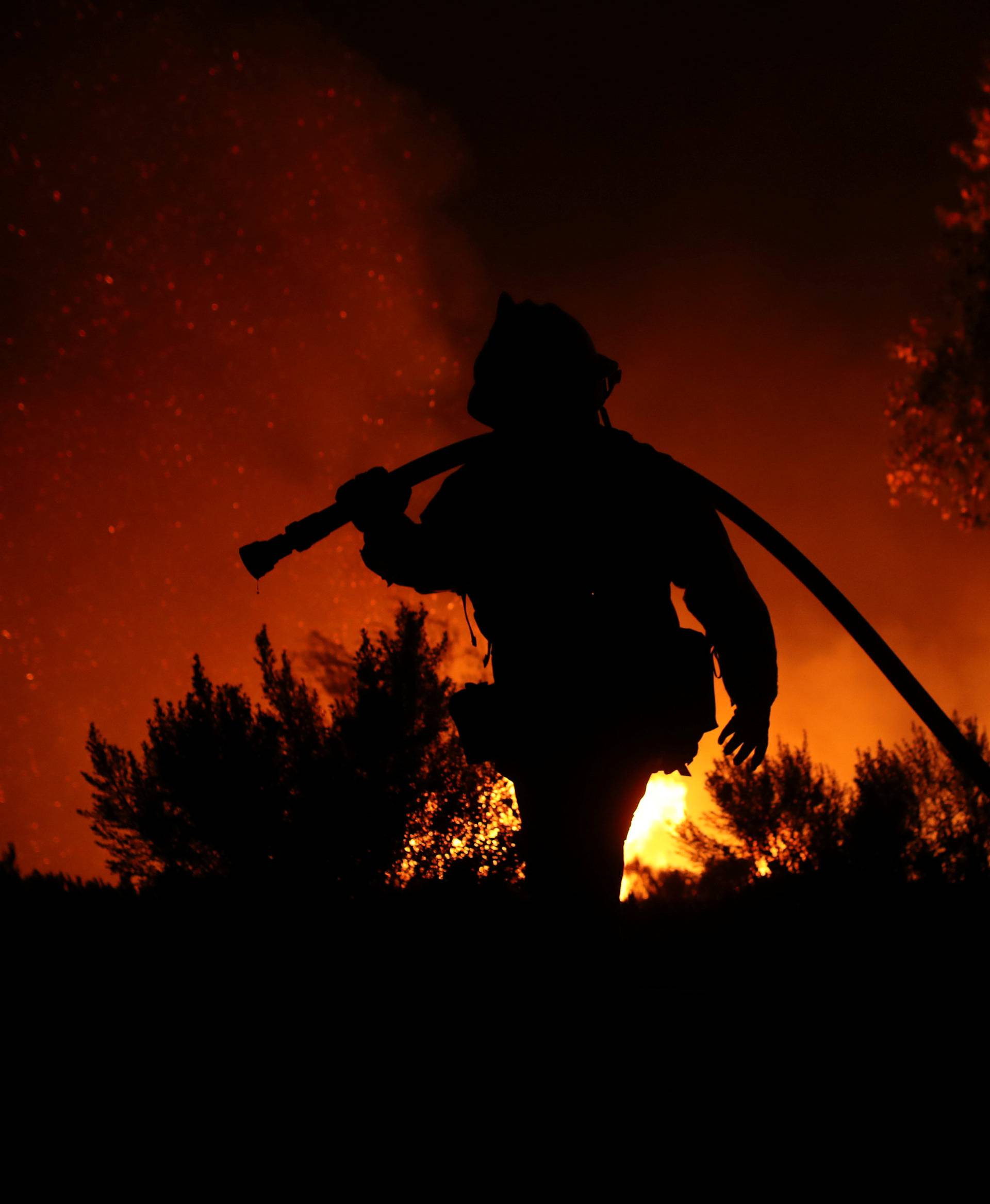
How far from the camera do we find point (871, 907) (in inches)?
220

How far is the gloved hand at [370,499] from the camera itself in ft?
8.51

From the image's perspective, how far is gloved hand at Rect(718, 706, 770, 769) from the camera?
8.03ft

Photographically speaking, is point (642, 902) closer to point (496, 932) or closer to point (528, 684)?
point (496, 932)

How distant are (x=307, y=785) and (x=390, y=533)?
10278 millimetres

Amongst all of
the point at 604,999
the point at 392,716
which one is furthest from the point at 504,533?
the point at 392,716

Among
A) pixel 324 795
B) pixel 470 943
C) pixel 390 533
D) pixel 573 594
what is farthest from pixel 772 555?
pixel 324 795

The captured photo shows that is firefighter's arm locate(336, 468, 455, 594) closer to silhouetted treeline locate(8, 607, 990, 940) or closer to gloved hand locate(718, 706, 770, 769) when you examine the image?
gloved hand locate(718, 706, 770, 769)

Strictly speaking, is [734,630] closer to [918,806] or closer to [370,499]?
[370,499]

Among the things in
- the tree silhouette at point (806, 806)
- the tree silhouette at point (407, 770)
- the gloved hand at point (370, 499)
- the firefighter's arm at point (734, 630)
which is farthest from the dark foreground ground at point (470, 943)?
the tree silhouette at point (806, 806)

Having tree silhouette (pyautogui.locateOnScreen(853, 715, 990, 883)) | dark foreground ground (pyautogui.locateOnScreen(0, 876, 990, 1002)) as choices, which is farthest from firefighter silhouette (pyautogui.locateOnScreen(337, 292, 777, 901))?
tree silhouette (pyautogui.locateOnScreen(853, 715, 990, 883))

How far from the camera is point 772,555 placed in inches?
115

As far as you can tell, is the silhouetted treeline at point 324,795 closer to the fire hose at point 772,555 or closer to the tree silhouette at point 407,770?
the tree silhouette at point 407,770

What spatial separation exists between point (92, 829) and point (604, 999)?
1385cm

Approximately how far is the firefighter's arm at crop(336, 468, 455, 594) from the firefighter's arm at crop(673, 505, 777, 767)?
101 cm
